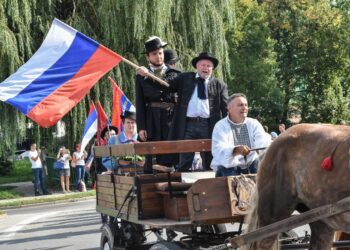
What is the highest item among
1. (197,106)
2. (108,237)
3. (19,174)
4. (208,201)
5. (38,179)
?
(197,106)

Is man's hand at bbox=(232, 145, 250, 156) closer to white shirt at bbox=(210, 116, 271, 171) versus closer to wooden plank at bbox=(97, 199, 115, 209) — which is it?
white shirt at bbox=(210, 116, 271, 171)

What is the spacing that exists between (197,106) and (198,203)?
1693 millimetres

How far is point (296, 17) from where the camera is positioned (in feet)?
107

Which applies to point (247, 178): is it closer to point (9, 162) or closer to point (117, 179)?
point (117, 179)

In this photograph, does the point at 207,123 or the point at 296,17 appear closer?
the point at 207,123

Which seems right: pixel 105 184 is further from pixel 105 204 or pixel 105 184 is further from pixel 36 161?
pixel 36 161

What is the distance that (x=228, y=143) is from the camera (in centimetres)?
592

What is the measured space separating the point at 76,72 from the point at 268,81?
76.8ft

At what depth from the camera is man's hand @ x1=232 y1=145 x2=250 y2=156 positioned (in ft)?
18.7

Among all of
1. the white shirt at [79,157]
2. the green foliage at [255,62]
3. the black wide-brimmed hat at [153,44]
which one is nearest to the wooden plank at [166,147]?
the black wide-brimmed hat at [153,44]

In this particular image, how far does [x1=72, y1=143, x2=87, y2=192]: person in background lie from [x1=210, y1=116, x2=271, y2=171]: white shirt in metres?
14.0

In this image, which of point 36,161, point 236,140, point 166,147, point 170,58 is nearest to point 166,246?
point 166,147

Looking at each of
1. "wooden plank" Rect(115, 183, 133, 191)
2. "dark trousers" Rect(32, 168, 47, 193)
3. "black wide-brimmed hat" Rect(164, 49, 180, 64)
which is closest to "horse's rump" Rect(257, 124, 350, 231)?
"wooden plank" Rect(115, 183, 133, 191)

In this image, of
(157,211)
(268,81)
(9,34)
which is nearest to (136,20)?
(9,34)
